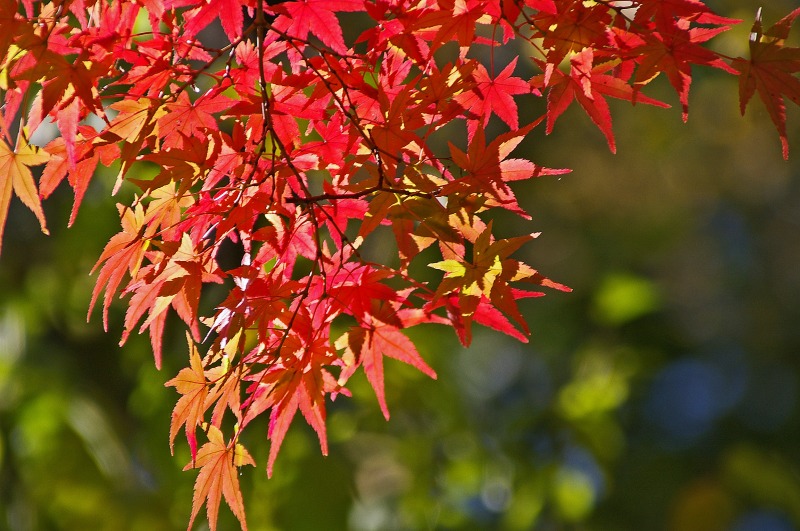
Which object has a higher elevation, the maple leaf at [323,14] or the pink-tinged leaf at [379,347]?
the maple leaf at [323,14]

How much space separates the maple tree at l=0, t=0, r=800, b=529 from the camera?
807 millimetres

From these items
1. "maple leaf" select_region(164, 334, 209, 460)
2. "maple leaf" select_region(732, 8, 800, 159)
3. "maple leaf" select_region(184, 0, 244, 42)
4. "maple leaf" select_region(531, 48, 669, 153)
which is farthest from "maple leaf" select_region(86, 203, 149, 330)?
"maple leaf" select_region(732, 8, 800, 159)

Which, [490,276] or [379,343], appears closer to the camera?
[490,276]

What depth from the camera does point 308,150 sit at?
3.16ft

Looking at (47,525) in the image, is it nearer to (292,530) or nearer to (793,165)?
(292,530)

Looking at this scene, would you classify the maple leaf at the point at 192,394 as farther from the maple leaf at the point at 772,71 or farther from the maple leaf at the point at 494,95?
the maple leaf at the point at 772,71

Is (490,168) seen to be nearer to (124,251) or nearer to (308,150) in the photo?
(308,150)

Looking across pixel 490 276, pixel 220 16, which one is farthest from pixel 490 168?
pixel 220 16

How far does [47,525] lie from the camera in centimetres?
297

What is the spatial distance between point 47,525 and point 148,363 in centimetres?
71

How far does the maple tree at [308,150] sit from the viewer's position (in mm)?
807

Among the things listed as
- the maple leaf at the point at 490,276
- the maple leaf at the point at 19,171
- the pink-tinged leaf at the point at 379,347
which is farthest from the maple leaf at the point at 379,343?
the maple leaf at the point at 19,171

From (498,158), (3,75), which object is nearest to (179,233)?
(3,75)

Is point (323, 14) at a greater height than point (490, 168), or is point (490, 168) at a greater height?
point (323, 14)
